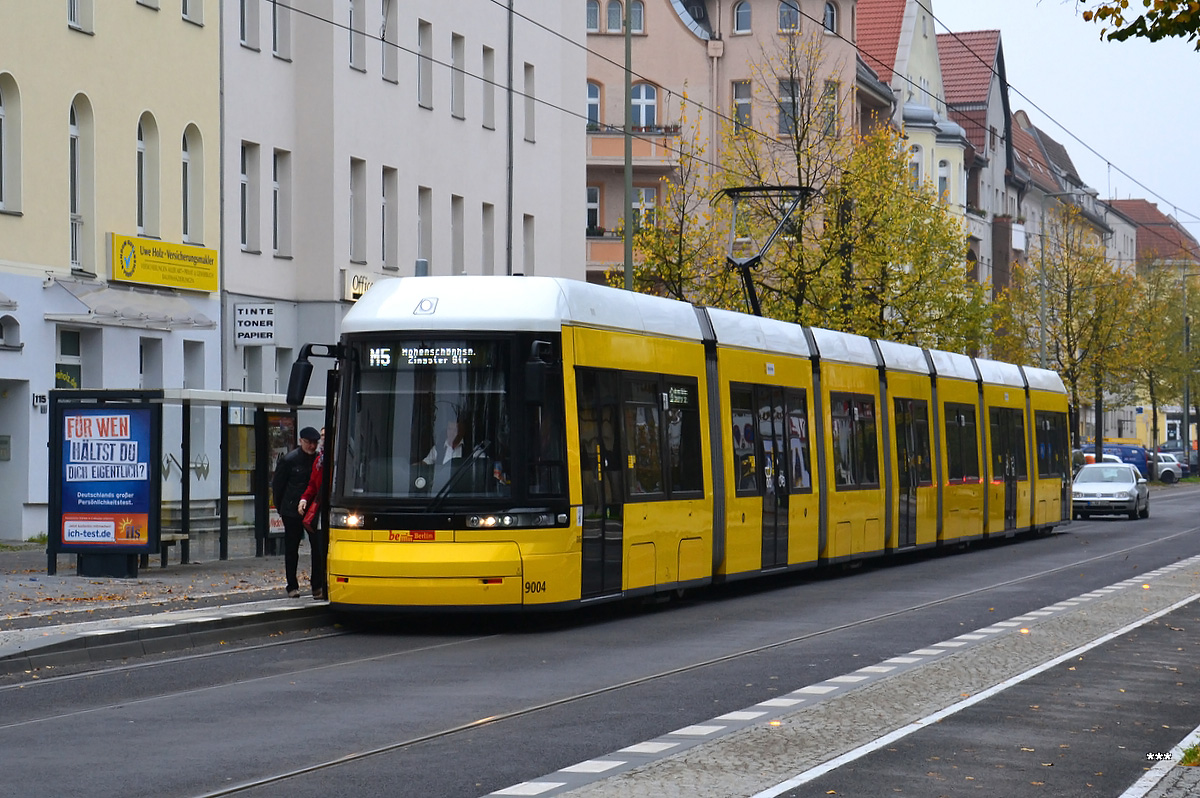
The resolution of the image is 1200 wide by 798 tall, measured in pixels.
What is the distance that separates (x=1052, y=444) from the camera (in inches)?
1470

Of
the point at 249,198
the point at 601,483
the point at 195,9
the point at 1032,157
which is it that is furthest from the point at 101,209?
the point at 1032,157

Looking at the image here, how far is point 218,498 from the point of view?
78.8 ft

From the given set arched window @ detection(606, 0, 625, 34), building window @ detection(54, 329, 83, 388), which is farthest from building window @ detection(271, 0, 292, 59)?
arched window @ detection(606, 0, 625, 34)

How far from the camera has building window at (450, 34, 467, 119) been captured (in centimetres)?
4244

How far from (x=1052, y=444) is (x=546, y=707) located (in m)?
27.4

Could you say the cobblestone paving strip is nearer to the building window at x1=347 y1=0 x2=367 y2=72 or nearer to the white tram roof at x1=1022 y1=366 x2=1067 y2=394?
the white tram roof at x1=1022 y1=366 x2=1067 y2=394

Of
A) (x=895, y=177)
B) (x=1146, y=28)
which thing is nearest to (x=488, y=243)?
(x=895, y=177)

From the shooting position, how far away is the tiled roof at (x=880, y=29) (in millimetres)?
75188

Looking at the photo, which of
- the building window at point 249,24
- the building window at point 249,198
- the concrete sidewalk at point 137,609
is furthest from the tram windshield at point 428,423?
the building window at point 249,24

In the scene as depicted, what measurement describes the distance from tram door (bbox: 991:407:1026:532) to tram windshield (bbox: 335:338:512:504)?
708 inches

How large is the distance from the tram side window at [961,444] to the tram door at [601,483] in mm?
13186

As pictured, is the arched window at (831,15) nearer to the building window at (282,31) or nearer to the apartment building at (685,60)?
the apartment building at (685,60)

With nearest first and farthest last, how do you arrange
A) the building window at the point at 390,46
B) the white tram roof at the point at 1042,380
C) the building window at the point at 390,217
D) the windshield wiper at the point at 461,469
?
the windshield wiper at the point at 461,469
the white tram roof at the point at 1042,380
the building window at the point at 390,46
the building window at the point at 390,217

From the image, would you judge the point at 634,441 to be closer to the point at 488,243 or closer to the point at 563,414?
the point at 563,414
